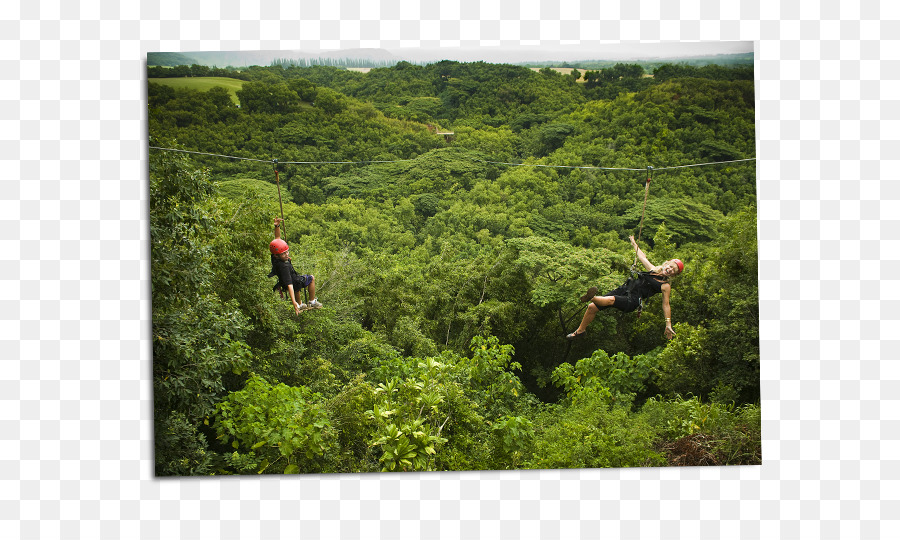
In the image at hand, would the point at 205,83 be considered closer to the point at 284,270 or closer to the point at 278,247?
the point at 278,247

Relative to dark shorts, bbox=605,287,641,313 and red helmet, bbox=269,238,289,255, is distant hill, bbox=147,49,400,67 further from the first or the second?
dark shorts, bbox=605,287,641,313

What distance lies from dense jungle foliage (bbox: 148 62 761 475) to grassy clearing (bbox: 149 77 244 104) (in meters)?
0.05

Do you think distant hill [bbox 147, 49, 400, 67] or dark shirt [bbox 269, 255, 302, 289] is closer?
distant hill [bbox 147, 49, 400, 67]

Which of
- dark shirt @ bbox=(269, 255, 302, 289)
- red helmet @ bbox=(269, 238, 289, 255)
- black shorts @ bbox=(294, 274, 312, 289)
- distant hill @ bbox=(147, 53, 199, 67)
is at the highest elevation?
distant hill @ bbox=(147, 53, 199, 67)

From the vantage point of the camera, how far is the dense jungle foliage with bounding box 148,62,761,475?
443 cm

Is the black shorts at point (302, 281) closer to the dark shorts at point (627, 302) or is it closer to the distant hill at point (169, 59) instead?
the distant hill at point (169, 59)

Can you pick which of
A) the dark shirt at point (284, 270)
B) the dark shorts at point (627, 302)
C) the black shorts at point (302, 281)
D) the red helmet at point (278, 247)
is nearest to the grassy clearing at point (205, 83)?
the red helmet at point (278, 247)

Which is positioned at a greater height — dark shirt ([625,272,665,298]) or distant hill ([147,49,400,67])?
distant hill ([147,49,400,67])

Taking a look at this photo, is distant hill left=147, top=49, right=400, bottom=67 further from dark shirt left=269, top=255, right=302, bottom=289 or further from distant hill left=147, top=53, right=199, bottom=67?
dark shirt left=269, top=255, right=302, bottom=289

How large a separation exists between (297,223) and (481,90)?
2.24 metres

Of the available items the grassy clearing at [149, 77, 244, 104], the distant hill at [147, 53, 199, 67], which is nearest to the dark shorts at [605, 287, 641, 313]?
the grassy clearing at [149, 77, 244, 104]

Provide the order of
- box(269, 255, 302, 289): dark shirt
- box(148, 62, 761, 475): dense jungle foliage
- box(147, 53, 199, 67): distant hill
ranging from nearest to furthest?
box(147, 53, 199, 67): distant hill
box(148, 62, 761, 475): dense jungle foliage
box(269, 255, 302, 289): dark shirt

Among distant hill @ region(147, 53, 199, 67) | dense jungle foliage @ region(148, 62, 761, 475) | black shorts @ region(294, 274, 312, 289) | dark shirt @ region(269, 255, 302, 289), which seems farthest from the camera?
black shorts @ region(294, 274, 312, 289)

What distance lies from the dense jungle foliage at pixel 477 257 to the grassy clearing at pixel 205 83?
0.05m
